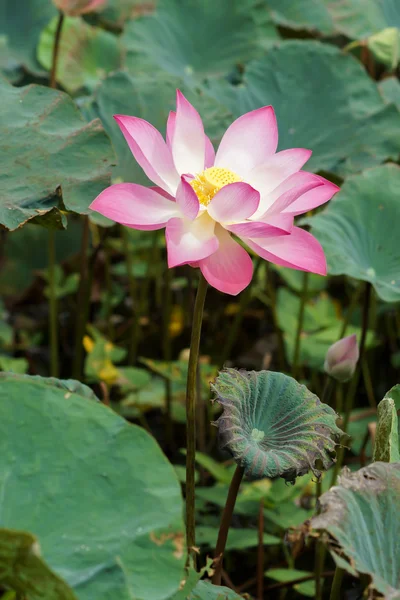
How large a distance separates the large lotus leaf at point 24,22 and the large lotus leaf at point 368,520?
1.70m

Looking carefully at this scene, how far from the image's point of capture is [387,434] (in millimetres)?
708

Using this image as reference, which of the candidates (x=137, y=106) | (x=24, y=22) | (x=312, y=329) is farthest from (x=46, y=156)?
(x=24, y=22)

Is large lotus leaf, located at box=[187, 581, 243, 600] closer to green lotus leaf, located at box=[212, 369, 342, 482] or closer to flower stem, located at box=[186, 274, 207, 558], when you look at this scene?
flower stem, located at box=[186, 274, 207, 558]

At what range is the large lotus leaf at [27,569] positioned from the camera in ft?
1.65

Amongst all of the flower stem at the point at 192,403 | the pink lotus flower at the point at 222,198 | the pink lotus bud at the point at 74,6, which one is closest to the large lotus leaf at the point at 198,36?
the pink lotus bud at the point at 74,6

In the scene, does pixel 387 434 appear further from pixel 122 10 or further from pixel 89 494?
pixel 122 10

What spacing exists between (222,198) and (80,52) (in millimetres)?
1459

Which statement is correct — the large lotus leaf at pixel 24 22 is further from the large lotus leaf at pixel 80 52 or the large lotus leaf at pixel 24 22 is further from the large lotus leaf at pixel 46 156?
the large lotus leaf at pixel 46 156

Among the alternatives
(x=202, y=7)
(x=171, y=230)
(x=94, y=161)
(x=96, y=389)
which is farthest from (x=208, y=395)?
(x=202, y=7)

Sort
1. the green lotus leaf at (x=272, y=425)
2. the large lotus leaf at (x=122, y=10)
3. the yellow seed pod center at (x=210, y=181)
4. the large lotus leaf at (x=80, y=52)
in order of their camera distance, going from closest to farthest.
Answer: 1. the green lotus leaf at (x=272, y=425)
2. the yellow seed pod center at (x=210, y=181)
3. the large lotus leaf at (x=80, y=52)
4. the large lotus leaf at (x=122, y=10)

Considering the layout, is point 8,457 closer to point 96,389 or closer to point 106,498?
point 106,498

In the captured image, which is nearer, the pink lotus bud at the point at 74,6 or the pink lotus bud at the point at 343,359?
the pink lotus bud at the point at 343,359

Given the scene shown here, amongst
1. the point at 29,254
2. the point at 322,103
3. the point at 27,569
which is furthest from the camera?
the point at 29,254

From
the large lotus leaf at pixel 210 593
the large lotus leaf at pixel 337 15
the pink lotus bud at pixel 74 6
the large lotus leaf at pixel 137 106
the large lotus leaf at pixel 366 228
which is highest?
the large lotus leaf at pixel 337 15
